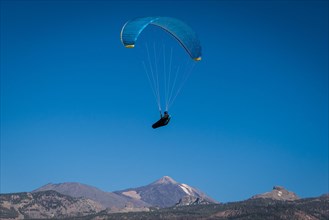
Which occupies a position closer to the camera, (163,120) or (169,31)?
(163,120)

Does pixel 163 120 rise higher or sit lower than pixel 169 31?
lower

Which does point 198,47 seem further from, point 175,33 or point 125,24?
point 125,24

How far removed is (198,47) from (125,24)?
1422cm

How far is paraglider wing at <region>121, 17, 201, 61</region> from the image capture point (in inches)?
4001

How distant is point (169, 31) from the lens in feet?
359

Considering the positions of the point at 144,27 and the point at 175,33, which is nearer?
the point at 144,27

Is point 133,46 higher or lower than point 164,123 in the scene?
higher

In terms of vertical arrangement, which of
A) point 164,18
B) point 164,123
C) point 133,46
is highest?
point 164,18

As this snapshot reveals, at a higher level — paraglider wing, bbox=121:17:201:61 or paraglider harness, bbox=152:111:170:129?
paraglider wing, bbox=121:17:201:61

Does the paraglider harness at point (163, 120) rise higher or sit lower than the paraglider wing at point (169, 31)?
lower

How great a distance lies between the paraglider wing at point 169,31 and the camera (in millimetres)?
101625

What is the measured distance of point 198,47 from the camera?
10725cm

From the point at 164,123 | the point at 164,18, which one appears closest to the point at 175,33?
the point at 164,18

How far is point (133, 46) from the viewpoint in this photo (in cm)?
10100
